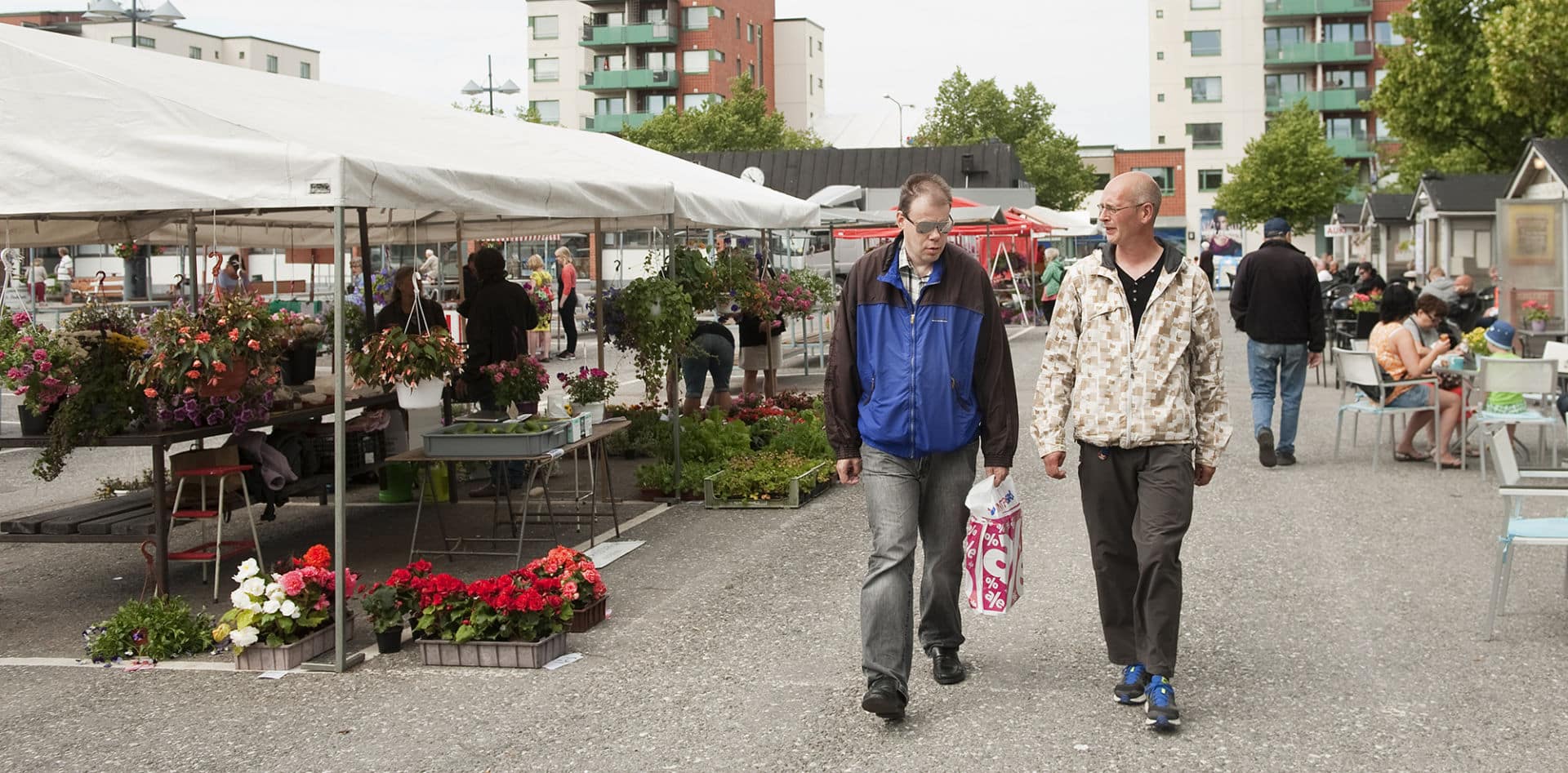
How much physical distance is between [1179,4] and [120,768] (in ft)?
269

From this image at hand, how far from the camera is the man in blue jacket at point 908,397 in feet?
17.8

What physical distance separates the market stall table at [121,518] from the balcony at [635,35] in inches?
3022

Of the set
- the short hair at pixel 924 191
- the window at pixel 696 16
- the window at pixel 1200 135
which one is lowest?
the short hair at pixel 924 191

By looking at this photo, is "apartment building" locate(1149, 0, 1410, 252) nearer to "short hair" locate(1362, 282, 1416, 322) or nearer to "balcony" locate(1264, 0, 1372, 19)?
"balcony" locate(1264, 0, 1372, 19)

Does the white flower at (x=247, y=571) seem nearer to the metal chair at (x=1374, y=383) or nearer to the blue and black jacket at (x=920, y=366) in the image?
the blue and black jacket at (x=920, y=366)

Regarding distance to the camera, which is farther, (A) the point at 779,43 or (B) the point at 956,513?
(A) the point at 779,43

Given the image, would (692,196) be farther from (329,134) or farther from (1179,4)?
(1179,4)

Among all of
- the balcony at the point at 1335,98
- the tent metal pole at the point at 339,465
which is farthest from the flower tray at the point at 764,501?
the balcony at the point at 1335,98

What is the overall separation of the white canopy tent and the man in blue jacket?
2244mm

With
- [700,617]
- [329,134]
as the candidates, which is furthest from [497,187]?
[700,617]

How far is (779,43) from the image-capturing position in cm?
9562

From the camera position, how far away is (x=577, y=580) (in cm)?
704

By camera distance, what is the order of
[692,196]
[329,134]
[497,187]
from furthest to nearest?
1. [692,196]
2. [497,187]
3. [329,134]

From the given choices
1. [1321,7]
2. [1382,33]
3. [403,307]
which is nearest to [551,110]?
[1321,7]
